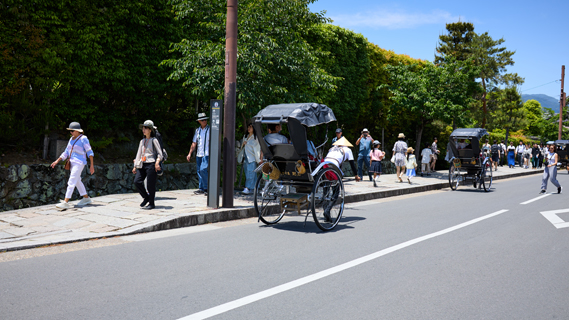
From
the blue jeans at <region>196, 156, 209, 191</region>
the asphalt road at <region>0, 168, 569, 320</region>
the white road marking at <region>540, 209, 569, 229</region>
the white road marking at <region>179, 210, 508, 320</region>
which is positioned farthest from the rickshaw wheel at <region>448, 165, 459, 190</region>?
the white road marking at <region>179, 210, 508, 320</region>

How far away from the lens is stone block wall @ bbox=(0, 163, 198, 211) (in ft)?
35.3

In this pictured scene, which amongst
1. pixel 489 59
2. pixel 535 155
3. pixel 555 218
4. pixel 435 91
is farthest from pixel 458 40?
pixel 555 218

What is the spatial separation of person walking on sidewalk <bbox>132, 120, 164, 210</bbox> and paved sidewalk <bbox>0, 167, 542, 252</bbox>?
32 centimetres

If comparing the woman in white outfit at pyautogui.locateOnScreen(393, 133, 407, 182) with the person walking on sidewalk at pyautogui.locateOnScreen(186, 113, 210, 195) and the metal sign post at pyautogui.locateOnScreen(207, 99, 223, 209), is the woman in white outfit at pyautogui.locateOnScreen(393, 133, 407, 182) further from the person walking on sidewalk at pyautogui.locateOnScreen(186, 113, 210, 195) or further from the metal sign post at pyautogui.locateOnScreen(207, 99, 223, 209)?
the metal sign post at pyautogui.locateOnScreen(207, 99, 223, 209)

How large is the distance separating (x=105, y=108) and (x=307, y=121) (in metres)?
8.75

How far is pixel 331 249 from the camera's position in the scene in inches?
246

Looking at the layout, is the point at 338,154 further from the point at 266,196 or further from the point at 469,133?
the point at 469,133

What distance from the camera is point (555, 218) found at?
31.0 ft

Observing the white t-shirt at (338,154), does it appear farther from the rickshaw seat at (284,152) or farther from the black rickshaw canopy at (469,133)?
the black rickshaw canopy at (469,133)

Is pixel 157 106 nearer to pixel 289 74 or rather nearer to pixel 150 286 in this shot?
pixel 289 74

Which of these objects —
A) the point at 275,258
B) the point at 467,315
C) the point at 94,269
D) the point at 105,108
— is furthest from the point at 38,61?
the point at 467,315

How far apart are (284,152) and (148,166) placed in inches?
121

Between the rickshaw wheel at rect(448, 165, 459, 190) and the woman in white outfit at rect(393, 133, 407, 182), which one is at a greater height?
A: the woman in white outfit at rect(393, 133, 407, 182)

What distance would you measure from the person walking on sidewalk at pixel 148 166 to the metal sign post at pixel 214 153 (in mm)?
1063
